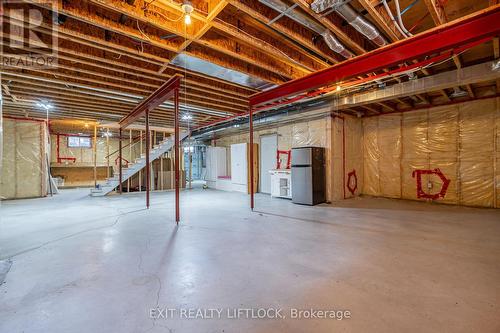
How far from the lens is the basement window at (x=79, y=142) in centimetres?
1090

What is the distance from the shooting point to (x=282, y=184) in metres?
6.82

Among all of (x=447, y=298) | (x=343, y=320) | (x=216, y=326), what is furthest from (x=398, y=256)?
(x=216, y=326)

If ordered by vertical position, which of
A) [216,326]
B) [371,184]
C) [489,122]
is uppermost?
[489,122]

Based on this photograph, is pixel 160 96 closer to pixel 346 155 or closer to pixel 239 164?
pixel 239 164

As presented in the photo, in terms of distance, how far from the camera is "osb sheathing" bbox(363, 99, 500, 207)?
5109 mm

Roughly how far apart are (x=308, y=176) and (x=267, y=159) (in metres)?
2.66

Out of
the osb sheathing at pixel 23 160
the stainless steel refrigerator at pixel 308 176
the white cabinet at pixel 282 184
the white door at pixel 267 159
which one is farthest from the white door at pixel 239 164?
the osb sheathing at pixel 23 160

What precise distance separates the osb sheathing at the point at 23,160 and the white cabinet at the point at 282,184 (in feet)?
25.7

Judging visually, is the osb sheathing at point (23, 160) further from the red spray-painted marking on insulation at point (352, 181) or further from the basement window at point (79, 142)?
the red spray-painted marking on insulation at point (352, 181)

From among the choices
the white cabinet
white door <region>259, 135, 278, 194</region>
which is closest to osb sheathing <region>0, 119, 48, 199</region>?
white door <region>259, 135, 278, 194</region>

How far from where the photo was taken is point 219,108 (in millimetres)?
6582

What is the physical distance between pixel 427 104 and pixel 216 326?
7206 millimetres

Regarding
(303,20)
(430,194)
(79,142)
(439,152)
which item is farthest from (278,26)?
(79,142)

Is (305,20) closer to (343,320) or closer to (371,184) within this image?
(343,320)
